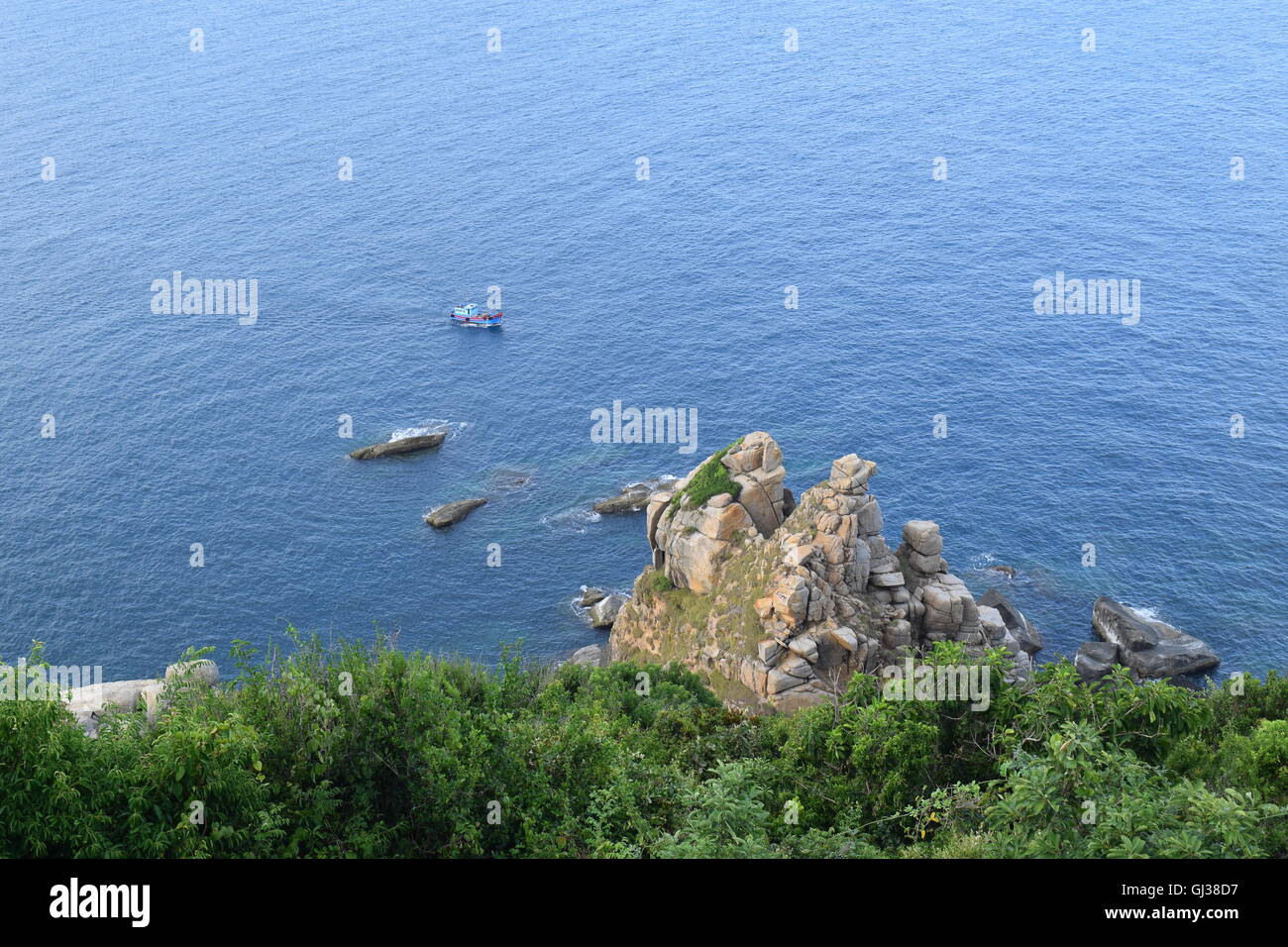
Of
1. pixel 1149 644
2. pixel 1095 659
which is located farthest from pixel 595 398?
pixel 1149 644

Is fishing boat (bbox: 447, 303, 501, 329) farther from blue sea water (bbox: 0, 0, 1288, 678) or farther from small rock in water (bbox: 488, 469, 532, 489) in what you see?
small rock in water (bbox: 488, 469, 532, 489)

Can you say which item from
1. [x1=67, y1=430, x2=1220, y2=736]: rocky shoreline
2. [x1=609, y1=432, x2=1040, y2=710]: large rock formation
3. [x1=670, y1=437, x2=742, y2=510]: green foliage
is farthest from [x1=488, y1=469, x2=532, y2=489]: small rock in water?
[x1=670, y1=437, x2=742, y2=510]: green foliage

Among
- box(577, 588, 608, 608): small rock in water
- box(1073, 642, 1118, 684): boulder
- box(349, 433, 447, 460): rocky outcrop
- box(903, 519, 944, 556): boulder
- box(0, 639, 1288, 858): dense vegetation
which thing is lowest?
box(1073, 642, 1118, 684): boulder

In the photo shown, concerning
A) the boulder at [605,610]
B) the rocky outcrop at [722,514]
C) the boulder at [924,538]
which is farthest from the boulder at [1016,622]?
the boulder at [605,610]

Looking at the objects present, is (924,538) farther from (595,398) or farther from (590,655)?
(595,398)

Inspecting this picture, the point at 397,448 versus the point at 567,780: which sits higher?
the point at 397,448
